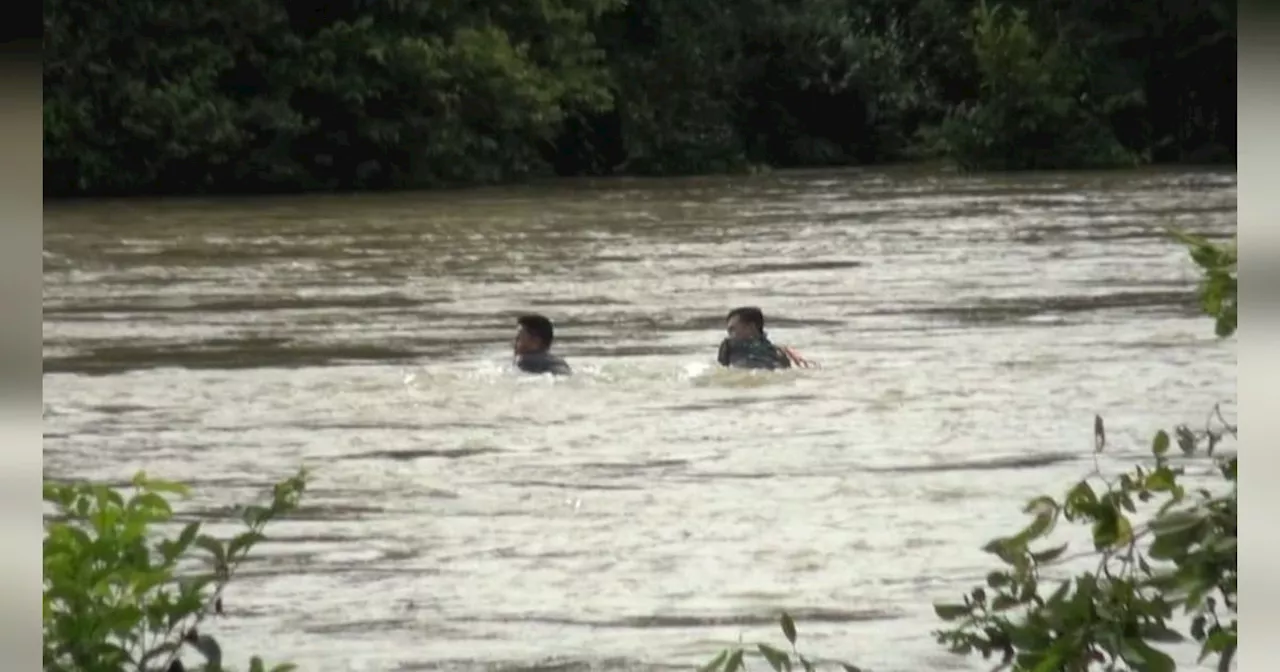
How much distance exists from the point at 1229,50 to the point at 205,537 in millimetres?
1766

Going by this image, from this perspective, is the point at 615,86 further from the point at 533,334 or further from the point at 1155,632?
the point at 1155,632

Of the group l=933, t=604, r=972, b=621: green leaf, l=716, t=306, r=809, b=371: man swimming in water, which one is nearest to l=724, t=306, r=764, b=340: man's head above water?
l=716, t=306, r=809, b=371: man swimming in water

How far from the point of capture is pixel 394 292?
541 cm

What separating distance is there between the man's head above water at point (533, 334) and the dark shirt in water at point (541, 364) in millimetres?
52

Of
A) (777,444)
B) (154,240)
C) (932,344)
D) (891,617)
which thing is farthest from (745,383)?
(154,240)

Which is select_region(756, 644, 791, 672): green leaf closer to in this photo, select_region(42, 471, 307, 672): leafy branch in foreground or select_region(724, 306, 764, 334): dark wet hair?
select_region(42, 471, 307, 672): leafy branch in foreground

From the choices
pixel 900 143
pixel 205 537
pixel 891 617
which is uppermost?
pixel 900 143

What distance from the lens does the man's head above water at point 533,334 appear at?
467cm

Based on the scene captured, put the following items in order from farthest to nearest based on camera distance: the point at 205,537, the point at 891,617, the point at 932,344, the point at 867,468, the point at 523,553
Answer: the point at 932,344, the point at 867,468, the point at 523,553, the point at 891,617, the point at 205,537

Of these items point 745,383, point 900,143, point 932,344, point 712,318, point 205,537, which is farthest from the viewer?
point 712,318

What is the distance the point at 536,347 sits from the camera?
4672 millimetres

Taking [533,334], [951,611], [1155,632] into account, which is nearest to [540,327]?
[533,334]

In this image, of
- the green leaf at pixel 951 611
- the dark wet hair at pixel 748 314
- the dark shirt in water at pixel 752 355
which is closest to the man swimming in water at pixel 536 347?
the dark shirt in water at pixel 752 355
